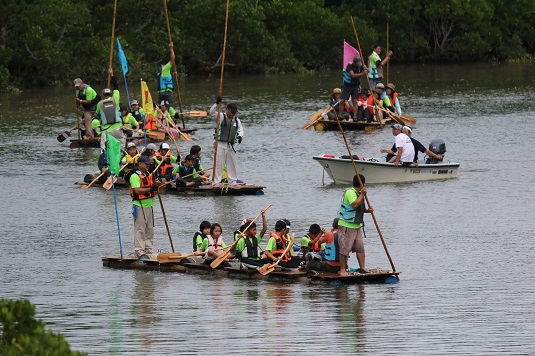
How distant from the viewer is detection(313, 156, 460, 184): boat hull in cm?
2722

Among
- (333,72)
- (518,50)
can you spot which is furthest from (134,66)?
(518,50)

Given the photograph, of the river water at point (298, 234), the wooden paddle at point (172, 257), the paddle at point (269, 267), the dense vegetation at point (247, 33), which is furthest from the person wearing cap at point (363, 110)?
the dense vegetation at point (247, 33)

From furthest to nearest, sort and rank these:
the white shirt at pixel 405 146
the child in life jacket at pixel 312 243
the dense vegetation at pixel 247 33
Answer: the dense vegetation at pixel 247 33 → the white shirt at pixel 405 146 → the child in life jacket at pixel 312 243

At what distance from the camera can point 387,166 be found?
2727cm

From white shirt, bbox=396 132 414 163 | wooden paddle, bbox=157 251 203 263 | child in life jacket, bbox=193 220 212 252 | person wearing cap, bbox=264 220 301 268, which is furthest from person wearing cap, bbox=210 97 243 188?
person wearing cap, bbox=264 220 301 268

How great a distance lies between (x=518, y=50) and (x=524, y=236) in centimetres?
4355

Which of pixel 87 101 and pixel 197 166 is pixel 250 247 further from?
pixel 87 101

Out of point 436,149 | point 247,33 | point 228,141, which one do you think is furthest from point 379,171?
point 247,33

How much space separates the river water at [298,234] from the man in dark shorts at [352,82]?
43.6 inches

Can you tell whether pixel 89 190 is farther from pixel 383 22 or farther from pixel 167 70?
pixel 383 22

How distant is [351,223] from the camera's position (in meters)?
18.7

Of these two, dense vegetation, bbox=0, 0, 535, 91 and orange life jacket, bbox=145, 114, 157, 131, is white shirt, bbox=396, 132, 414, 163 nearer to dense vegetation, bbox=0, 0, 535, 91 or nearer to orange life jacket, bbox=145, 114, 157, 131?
orange life jacket, bbox=145, 114, 157, 131

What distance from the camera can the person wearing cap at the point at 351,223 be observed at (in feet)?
61.1

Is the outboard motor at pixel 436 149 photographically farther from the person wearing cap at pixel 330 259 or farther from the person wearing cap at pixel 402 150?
the person wearing cap at pixel 330 259
